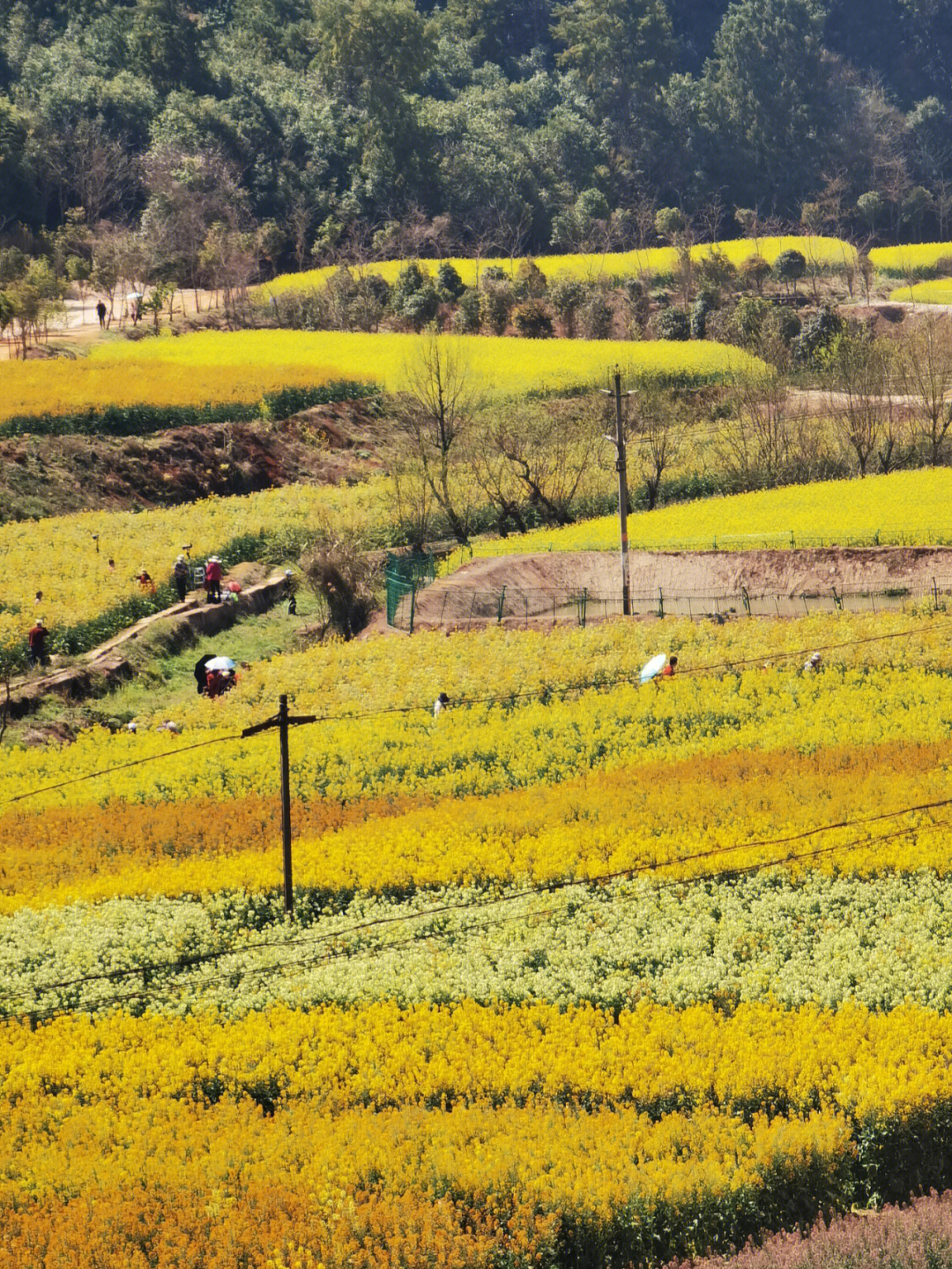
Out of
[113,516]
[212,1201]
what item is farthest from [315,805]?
[113,516]

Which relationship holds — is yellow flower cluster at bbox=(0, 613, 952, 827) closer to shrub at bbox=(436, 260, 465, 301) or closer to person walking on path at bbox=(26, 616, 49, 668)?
person walking on path at bbox=(26, 616, 49, 668)

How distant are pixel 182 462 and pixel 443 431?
1019 centimetres

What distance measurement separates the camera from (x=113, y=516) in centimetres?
4956

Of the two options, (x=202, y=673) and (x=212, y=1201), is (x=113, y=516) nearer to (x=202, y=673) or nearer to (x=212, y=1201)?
(x=202, y=673)

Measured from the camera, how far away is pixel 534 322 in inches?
3423

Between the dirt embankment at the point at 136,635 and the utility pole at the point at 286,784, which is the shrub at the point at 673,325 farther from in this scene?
the utility pole at the point at 286,784

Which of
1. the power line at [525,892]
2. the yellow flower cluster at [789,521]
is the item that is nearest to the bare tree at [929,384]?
the yellow flower cluster at [789,521]

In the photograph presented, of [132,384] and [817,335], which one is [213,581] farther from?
[817,335]

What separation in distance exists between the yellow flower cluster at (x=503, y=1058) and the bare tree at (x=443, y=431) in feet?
116

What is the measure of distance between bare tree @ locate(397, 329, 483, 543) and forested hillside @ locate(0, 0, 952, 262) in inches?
1703

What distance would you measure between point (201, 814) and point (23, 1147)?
11532 mm

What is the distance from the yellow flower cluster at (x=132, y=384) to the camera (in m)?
55.6

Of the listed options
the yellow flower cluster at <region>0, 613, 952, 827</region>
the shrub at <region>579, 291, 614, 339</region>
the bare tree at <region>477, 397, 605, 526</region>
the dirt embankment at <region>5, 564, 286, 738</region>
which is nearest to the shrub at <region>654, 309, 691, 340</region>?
the shrub at <region>579, 291, 614, 339</region>

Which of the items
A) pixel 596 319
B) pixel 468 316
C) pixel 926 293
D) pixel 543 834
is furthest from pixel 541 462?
pixel 926 293
